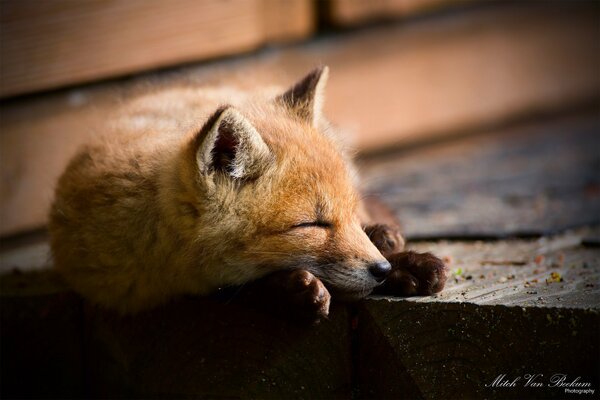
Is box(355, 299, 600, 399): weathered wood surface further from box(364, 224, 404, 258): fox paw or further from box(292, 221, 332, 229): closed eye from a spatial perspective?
box(364, 224, 404, 258): fox paw

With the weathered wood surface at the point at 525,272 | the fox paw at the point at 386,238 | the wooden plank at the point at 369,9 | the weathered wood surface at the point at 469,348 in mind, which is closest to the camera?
the weathered wood surface at the point at 469,348

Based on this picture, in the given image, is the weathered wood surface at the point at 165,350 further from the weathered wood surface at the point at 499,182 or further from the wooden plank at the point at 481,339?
the weathered wood surface at the point at 499,182

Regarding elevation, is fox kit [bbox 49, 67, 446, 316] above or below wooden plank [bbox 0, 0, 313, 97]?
below

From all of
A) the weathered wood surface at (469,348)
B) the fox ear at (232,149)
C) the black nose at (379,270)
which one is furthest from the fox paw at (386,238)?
the fox ear at (232,149)

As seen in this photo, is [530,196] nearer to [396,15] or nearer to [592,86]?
[396,15]

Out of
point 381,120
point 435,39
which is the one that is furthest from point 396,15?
point 381,120

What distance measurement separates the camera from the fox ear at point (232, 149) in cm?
261

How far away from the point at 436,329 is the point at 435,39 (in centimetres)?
352

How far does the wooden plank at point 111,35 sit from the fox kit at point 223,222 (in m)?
1.09

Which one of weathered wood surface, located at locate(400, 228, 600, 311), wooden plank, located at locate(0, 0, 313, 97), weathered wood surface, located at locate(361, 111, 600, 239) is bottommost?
weathered wood surface, located at locate(361, 111, 600, 239)

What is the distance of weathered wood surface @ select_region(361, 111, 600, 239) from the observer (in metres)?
3.88

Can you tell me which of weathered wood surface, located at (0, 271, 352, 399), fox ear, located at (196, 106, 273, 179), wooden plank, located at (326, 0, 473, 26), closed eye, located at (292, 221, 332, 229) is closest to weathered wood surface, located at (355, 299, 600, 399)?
weathered wood surface, located at (0, 271, 352, 399)

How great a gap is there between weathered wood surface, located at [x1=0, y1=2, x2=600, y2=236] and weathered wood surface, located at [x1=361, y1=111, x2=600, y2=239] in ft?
0.88

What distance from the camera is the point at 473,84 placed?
6039 mm
